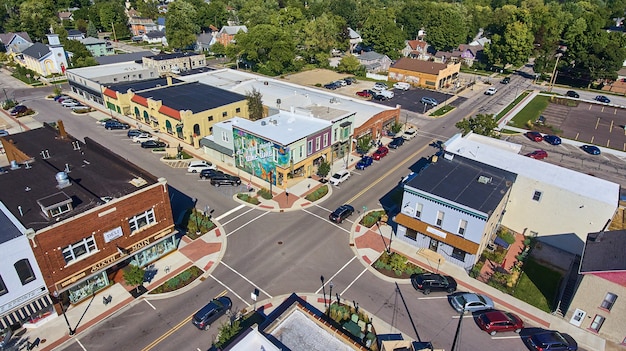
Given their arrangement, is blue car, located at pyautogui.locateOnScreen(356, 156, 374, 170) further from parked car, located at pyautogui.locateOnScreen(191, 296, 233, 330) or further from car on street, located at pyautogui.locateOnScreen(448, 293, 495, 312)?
parked car, located at pyautogui.locateOnScreen(191, 296, 233, 330)

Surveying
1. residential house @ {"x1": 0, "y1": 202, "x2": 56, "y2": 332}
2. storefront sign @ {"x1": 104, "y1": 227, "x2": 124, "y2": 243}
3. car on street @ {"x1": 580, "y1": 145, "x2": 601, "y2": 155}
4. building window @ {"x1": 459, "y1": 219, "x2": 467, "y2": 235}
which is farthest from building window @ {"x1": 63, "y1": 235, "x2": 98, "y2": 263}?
car on street @ {"x1": 580, "y1": 145, "x2": 601, "y2": 155}

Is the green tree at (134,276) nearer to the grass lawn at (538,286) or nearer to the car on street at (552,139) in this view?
the grass lawn at (538,286)

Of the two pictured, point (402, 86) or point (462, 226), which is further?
point (402, 86)

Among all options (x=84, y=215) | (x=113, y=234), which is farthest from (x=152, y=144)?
(x=84, y=215)

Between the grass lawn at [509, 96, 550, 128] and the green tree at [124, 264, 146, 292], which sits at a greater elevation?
the green tree at [124, 264, 146, 292]

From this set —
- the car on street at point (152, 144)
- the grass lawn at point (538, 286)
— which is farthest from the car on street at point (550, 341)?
the car on street at point (152, 144)

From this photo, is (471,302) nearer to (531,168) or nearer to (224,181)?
(531,168)

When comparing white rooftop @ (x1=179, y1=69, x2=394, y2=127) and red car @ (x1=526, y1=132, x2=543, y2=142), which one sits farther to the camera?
red car @ (x1=526, y1=132, x2=543, y2=142)
